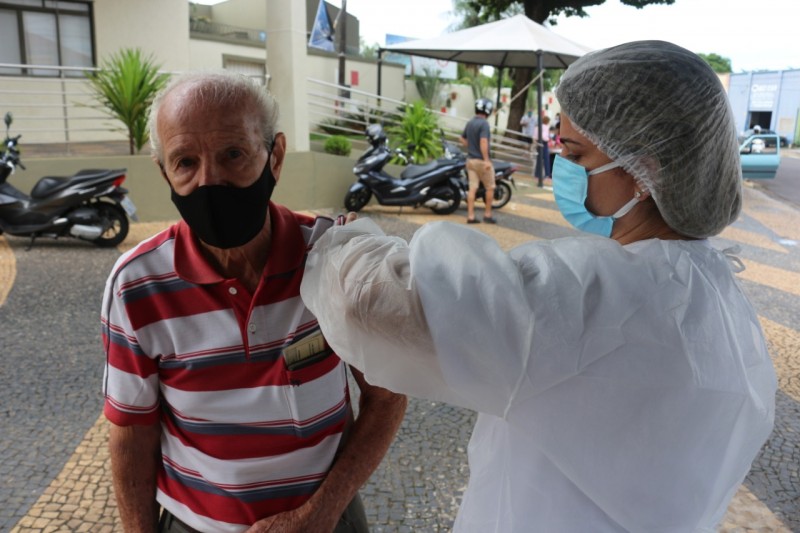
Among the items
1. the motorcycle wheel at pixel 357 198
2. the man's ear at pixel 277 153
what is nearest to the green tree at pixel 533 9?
the motorcycle wheel at pixel 357 198

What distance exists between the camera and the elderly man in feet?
4.63

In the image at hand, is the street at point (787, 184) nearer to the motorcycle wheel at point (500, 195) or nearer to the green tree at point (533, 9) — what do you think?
the green tree at point (533, 9)

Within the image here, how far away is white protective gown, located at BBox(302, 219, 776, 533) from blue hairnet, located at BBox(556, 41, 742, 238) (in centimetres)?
8

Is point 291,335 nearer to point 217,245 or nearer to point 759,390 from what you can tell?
point 217,245

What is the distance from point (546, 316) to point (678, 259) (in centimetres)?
29

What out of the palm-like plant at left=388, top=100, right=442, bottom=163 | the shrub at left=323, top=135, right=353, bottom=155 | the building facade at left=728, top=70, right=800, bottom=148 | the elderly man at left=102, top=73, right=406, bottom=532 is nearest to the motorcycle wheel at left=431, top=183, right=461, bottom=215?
the shrub at left=323, top=135, right=353, bottom=155

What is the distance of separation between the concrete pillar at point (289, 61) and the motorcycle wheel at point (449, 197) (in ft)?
7.27

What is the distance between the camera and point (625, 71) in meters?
1.16

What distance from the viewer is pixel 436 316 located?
3.30ft

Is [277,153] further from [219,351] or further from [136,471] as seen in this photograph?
[136,471]

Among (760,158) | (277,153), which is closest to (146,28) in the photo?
(277,153)

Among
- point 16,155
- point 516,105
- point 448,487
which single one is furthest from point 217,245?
point 516,105

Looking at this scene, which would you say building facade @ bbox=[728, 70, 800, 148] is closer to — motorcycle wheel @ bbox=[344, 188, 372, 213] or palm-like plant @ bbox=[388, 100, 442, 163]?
palm-like plant @ bbox=[388, 100, 442, 163]

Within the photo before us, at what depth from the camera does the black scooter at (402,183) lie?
9594mm
